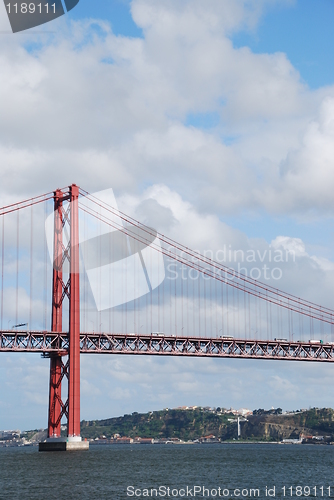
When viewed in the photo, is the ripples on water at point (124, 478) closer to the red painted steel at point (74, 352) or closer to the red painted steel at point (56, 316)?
the red painted steel at point (74, 352)

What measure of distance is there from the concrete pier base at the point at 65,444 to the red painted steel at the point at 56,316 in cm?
83

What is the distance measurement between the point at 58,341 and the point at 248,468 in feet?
74.9

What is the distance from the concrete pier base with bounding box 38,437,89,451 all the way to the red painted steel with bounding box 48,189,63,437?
32.7 inches

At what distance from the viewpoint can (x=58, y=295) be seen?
251ft

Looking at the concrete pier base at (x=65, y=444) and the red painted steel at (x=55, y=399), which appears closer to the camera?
the concrete pier base at (x=65, y=444)

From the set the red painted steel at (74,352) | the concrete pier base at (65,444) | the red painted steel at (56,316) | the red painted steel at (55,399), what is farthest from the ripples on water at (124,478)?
the red painted steel at (56,316)

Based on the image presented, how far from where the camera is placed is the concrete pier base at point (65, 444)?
72438 mm

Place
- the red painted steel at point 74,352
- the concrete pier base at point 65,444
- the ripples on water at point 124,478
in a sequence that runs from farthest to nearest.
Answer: the concrete pier base at point 65,444
the red painted steel at point 74,352
the ripples on water at point 124,478

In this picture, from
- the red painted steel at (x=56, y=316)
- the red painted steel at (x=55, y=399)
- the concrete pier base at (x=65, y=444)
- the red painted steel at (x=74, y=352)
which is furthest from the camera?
the red painted steel at (x=56, y=316)

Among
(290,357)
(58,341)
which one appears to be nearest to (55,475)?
(58,341)

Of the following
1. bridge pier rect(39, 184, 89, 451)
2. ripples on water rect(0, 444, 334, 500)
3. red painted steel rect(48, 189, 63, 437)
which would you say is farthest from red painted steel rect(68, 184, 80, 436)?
ripples on water rect(0, 444, 334, 500)

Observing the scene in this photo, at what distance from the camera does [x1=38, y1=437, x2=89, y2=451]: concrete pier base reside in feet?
238

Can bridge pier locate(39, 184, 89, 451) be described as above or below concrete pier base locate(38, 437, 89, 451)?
above

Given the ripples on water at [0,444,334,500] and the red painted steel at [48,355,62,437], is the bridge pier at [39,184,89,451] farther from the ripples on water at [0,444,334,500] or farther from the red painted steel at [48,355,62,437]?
the ripples on water at [0,444,334,500]
